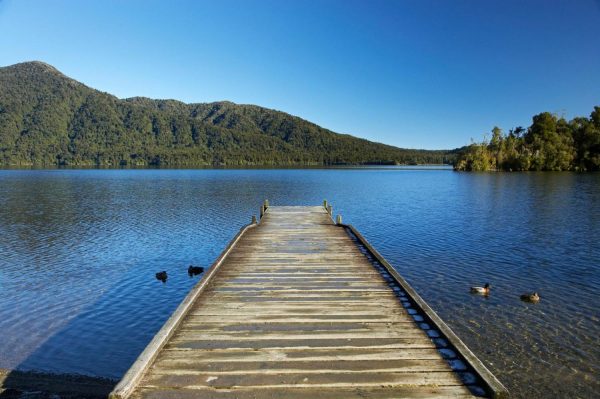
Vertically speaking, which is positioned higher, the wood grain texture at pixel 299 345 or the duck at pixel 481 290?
the wood grain texture at pixel 299 345

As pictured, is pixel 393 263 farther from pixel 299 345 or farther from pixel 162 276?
pixel 299 345

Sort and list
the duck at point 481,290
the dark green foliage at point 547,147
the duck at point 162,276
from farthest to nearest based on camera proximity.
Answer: the dark green foliage at point 547,147, the duck at point 162,276, the duck at point 481,290

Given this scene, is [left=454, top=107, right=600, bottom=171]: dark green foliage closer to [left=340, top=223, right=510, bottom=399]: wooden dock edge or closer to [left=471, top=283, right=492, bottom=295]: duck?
[left=471, top=283, right=492, bottom=295]: duck

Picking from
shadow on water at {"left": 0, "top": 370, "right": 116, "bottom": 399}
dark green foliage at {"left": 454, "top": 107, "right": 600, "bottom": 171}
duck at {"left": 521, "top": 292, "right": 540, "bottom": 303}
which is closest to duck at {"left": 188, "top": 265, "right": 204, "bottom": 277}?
shadow on water at {"left": 0, "top": 370, "right": 116, "bottom": 399}

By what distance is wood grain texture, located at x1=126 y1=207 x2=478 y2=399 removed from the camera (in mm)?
5156

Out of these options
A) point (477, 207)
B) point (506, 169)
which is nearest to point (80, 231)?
point (477, 207)

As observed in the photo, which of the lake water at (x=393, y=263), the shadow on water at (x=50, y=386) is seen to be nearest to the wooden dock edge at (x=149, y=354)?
the shadow on water at (x=50, y=386)

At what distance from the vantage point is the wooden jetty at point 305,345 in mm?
5145

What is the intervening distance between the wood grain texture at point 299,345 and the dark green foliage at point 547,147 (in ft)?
431

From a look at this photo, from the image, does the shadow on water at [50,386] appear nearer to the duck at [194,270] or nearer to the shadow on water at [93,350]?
the shadow on water at [93,350]

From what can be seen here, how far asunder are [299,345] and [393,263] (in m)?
14.2

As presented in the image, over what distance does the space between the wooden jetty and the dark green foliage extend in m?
131

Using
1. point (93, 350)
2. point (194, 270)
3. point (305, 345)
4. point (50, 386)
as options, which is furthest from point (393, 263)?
point (50, 386)

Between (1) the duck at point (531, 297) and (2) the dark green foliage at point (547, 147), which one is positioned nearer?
(1) the duck at point (531, 297)
